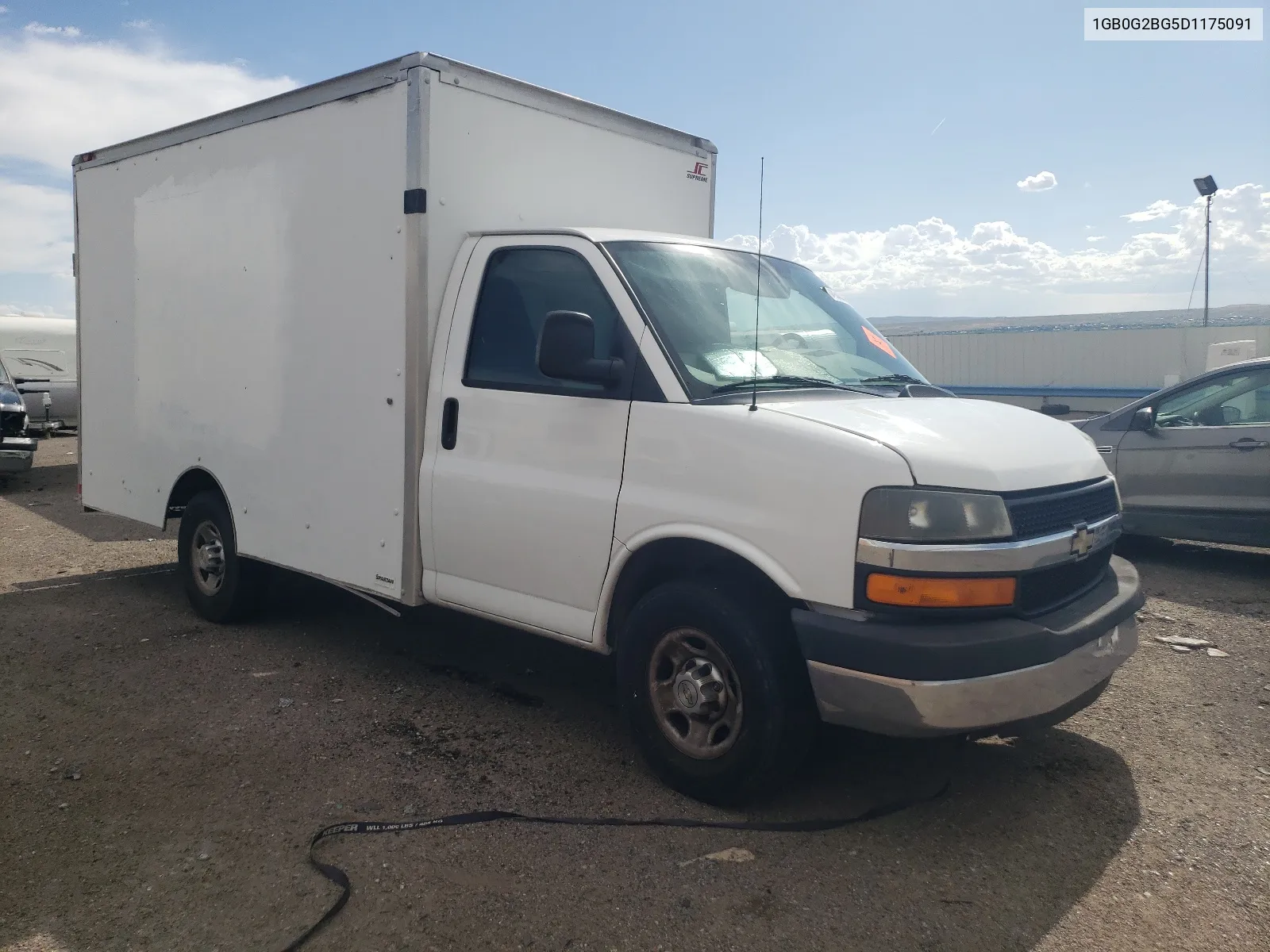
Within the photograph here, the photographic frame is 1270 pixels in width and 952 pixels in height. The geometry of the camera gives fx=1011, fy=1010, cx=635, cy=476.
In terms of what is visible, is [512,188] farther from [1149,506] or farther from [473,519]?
[1149,506]

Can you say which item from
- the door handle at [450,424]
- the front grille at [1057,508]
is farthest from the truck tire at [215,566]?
the front grille at [1057,508]

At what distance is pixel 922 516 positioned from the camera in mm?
3264

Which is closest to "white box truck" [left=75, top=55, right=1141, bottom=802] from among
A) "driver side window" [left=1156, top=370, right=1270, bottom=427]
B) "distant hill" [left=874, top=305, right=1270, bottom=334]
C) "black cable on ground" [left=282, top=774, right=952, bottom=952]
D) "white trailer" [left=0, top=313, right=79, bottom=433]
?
"black cable on ground" [left=282, top=774, right=952, bottom=952]

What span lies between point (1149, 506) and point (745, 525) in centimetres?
559

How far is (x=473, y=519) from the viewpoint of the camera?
4.50 m

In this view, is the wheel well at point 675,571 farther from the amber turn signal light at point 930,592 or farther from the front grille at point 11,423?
the front grille at point 11,423

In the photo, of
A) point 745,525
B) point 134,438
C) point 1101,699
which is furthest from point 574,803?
point 134,438

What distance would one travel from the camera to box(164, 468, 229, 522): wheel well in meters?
6.35

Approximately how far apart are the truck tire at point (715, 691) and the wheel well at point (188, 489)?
138 inches

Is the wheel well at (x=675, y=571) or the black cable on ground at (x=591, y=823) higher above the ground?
the wheel well at (x=675, y=571)

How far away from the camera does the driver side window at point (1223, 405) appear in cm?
747

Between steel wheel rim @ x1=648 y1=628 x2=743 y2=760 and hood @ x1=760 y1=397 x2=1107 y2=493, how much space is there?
932 millimetres

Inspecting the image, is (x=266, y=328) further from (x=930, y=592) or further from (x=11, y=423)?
(x=11, y=423)

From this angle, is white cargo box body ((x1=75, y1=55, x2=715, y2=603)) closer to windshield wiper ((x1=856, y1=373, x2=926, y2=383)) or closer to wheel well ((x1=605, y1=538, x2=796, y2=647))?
wheel well ((x1=605, y1=538, x2=796, y2=647))
